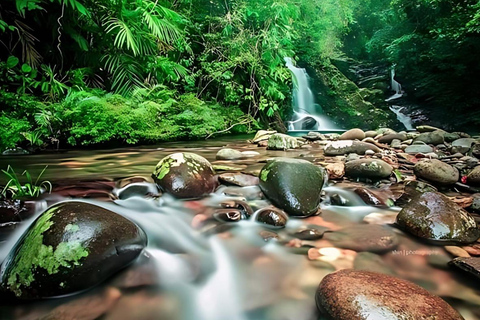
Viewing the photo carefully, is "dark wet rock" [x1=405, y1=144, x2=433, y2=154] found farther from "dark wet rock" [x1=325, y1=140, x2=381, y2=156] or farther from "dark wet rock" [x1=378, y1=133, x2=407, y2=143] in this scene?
"dark wet rock" [x1=378, y1=133, x2=407, y2=143]

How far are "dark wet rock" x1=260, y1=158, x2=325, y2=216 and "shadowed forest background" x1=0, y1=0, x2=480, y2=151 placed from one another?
12.1ft

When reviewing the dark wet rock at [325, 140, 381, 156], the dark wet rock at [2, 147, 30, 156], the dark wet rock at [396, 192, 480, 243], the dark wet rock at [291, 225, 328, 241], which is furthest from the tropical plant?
A: the dark wet rock at [325, 140, 381, 156]

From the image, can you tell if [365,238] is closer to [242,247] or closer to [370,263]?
[370,263]

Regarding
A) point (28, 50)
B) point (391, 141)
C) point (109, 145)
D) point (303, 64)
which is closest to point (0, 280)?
point (109, 145)

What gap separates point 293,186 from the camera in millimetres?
2410

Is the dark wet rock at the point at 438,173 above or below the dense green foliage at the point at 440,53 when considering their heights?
below

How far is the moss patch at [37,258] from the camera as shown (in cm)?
136

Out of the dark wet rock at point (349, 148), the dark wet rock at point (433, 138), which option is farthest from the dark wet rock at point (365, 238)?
the dark wet rock at point (433, 138)

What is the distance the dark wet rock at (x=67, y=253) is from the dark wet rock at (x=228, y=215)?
0.73 meters

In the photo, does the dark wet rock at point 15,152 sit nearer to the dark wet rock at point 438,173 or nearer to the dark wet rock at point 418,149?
the dark wet rock at point 438,173

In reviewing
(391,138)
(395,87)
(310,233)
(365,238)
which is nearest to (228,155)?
(310,233)

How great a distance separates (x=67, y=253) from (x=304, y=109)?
36.6 feet

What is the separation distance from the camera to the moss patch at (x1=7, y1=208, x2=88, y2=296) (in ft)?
4.46

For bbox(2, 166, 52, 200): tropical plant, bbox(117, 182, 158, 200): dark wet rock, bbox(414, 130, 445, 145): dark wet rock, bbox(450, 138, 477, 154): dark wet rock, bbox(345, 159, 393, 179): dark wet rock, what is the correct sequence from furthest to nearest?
bbox(414, 130, 445, 145): dark wet rock, bbox(450, 138, 477, 154): dark wet rock, bbox(345, 159, 393, 179): dark wet rock, bbox(117, 182, 158, 200): dark wet rock, bbox(2, 166, 52, 200): tropical plant
